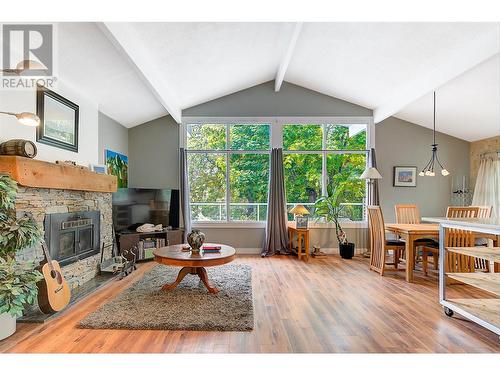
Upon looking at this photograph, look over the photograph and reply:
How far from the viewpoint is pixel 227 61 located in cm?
429

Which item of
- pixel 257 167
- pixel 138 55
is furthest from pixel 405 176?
pixel 138 55

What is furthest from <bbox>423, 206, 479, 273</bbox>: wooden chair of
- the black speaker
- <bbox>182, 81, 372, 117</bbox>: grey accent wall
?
the black speaker

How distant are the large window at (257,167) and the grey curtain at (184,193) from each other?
0.67 feet

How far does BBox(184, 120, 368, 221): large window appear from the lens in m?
5.76

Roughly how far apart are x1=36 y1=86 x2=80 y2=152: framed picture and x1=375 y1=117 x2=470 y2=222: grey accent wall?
16.9 ft

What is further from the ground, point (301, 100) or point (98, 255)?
point (301, 100)

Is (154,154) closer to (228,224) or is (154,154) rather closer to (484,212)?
(228,224)

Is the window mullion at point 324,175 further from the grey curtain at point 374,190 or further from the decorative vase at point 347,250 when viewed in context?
the decorative vase at point 347,250

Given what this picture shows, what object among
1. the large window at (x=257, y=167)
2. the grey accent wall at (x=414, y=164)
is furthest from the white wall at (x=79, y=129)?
the grey accent wall at (x=414, y=164)

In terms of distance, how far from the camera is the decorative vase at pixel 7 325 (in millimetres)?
2197

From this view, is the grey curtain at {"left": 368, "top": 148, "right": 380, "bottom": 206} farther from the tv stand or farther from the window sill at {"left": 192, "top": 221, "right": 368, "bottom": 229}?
the tv stand
